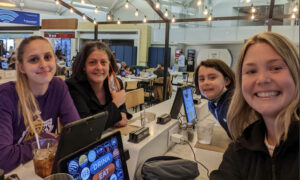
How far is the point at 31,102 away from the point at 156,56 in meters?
12.5

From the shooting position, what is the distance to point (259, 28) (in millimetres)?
10523

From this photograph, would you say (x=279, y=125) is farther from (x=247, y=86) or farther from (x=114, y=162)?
(x=114, y=162)

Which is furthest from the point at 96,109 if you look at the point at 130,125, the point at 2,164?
the point at 2,164

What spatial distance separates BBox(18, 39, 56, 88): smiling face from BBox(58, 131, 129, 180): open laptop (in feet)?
2.64

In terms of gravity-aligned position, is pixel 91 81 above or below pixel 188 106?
above

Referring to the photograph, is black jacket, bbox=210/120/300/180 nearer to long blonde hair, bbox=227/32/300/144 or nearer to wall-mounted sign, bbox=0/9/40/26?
long blonde hair, bbox=227/32/300/144

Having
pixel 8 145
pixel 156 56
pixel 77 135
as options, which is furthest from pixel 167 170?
pixel 156 56

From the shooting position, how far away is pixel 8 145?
119 cm

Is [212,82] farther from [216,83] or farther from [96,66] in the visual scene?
[96,66]

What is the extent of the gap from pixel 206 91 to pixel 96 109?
3.09 ft

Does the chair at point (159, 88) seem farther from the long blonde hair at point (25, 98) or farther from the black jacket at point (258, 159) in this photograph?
the black jacket at point (258, 159)

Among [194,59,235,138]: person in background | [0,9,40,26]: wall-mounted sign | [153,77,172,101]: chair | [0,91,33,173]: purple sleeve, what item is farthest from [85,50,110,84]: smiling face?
[0,9,40,26]: wall-mounted sign

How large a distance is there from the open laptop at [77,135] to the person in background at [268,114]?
1.97ft

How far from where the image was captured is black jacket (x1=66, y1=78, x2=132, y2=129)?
1866mm
